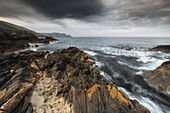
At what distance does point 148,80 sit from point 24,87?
23667mm

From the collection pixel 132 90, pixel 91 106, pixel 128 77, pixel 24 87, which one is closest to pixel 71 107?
pixel 91 106

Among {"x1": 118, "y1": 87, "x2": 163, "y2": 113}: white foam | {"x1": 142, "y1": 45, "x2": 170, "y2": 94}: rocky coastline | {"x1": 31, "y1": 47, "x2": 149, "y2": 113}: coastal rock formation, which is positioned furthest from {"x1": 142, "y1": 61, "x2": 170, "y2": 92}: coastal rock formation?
{"x1": 31, "y1": 47, "x2": 149, "y2": 113}: coastal rock formation

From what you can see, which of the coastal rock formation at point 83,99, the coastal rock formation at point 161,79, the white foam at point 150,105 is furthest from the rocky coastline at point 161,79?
the coastal rock formation at point 83,99

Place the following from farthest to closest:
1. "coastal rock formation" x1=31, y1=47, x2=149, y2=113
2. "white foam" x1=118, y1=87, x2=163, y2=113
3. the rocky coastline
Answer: the rocky coastline, "white foam" x1=118, y1=87, x2=163, y2=113, "coastal rock formation" x1=31, y1=47, x2=149, y2=113

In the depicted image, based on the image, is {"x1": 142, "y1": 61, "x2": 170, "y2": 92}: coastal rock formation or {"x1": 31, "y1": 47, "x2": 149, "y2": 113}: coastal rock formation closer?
{"x1": 31, "y1": 47, "x2": 149, "y2": 113}: coastal rock formation

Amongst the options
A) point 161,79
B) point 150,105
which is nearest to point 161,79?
point 161,79

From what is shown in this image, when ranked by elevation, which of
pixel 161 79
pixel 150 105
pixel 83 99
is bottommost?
pixel 150 105

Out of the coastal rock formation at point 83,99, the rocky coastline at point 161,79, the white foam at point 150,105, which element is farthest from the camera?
the rocky coastline at point 161,79

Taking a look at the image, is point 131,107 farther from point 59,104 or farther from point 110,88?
point 59,104

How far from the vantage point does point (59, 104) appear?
8.62 m

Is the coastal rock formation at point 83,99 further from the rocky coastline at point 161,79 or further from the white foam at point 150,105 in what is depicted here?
the rocky coastline at point 161,79

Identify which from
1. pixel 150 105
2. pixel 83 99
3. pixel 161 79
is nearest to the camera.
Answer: pixel 83 99

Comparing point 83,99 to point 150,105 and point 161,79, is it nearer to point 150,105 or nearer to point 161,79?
point 150,105

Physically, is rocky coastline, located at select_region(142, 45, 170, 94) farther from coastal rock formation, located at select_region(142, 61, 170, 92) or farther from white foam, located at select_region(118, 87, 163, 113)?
white foam, located at select_region(118, 87, 163, 113)
